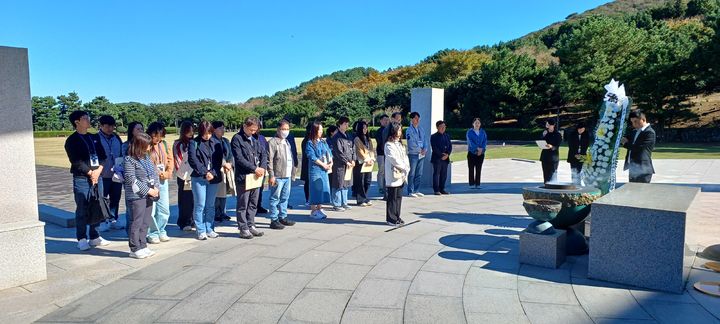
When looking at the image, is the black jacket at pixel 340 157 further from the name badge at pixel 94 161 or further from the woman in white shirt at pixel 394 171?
the name badge at pixel 94 161

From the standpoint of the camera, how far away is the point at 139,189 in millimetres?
5238

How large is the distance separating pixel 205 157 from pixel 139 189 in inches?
43.1

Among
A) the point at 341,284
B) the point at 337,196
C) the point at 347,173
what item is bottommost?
the point at 341,284

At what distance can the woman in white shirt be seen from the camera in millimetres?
6836

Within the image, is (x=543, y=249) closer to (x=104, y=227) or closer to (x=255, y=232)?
(x=255, y=232)

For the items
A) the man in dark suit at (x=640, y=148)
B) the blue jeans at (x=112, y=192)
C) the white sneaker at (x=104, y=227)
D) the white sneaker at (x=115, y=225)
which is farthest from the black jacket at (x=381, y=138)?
the white sneaker at (x=104, y=227)

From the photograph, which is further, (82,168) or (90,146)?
(90,146)

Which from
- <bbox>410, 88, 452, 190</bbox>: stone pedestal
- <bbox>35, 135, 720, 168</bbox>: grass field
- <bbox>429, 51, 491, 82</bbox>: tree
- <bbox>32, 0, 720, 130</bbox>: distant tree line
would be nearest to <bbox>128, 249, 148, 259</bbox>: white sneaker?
<bbox>410, 88, 452, 190</bbox>: stone pedestal

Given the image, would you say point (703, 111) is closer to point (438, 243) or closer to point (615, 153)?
point (615, 153)

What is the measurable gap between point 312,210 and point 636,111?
518 centimetres

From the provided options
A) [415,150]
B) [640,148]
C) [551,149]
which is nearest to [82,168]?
[415,150]

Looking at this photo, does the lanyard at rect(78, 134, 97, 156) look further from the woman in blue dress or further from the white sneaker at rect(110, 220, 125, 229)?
the woman in blue dress

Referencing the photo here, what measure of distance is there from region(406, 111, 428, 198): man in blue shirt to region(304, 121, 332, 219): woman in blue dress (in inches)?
102

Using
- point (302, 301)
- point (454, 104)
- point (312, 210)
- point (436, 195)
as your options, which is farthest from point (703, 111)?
point (302, 301)
